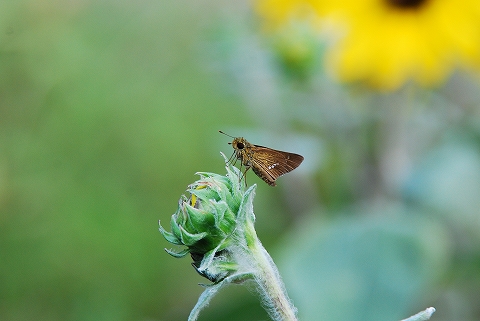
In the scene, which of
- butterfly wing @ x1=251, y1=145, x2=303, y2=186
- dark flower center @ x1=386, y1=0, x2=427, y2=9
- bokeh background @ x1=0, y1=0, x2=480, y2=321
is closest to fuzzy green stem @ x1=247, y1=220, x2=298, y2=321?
butterfly wing @ x1=251, y1=145, x2=303, y2=186

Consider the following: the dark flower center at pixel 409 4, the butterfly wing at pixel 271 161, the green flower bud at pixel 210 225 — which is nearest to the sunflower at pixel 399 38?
the dark flower center at pixel 409 4

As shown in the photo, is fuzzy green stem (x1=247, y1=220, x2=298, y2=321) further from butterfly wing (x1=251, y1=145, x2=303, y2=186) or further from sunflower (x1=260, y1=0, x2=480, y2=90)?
sunflower (x1=260, y1=0, x2=480, y2=90)

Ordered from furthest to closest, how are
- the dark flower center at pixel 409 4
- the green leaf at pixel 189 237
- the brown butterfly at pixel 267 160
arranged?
the dark flower center at pixel 409 4 → the brown butterfly at pixel 267 160 → the green leaf at pixel 189 237

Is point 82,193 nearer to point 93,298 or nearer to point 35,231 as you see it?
point 35,231

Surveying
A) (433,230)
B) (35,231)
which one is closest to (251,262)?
(433,230)

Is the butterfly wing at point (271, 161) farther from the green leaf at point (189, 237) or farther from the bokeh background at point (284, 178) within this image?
the bokeh background at point (284, 178)

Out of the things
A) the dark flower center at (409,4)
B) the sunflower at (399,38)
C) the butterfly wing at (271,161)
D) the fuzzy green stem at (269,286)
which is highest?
the dark flower center at (409,4)

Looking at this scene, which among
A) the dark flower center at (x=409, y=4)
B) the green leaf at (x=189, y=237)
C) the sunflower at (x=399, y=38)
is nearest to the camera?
the green leaf at (x=189, y=237)
